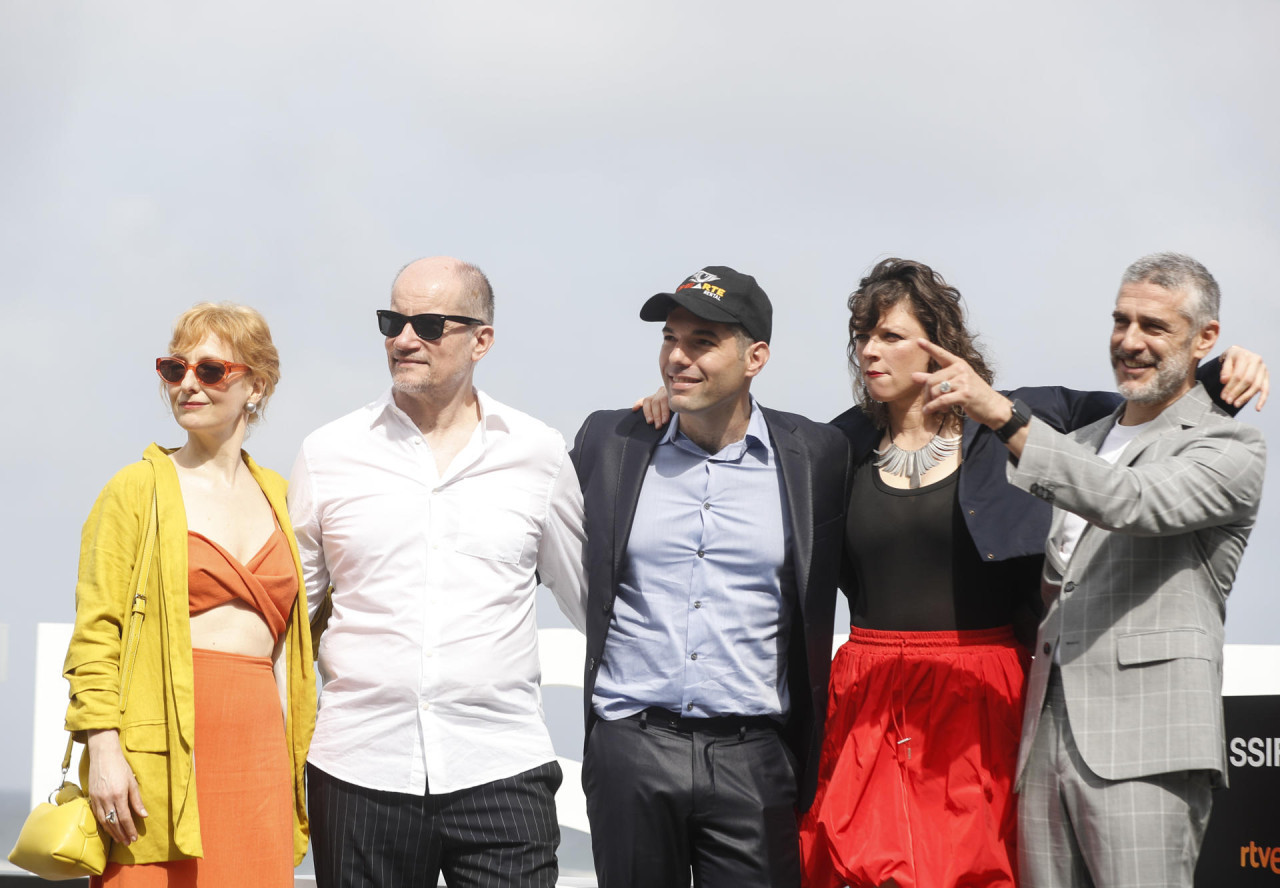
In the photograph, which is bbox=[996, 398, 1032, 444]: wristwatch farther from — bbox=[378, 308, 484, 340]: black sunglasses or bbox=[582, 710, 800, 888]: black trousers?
bbox=[378, 308, 484, 340]: black sunglasses

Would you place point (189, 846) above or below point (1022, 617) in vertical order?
below

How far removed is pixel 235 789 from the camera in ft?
9.07

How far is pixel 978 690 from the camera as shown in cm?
298

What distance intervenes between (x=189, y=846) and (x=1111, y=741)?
1968 mm

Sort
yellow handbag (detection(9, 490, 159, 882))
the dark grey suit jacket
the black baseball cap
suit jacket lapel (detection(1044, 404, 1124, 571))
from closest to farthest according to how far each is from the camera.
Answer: yellow handbag (detection(9, 490, 159, 882)), suit jacket lapel (detection(1044, 404, 1124, 571)), the dark grey suit jacket, the black baseball cap

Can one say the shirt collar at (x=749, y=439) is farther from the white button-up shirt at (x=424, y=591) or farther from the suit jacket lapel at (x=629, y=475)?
the white button-up shirt at (x=424, y=591)

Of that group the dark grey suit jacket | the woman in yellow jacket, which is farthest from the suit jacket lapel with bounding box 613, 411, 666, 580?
the woman in yellow jacket

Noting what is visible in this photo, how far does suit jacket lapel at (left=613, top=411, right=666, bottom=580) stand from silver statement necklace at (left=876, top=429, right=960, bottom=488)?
595 millimetres

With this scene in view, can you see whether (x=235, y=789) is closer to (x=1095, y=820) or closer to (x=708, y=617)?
(x=708, y=617)

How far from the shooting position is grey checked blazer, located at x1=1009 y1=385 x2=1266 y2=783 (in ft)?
8.57

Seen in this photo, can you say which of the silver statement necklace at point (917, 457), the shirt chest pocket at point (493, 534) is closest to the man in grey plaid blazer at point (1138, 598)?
the silver statement necklace at point (917, 457)

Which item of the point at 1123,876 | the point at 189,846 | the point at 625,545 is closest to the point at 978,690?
the point at 1123,876

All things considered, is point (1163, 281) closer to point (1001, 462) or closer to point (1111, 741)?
point (1001, 462)

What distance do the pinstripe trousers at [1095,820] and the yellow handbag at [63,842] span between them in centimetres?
202
